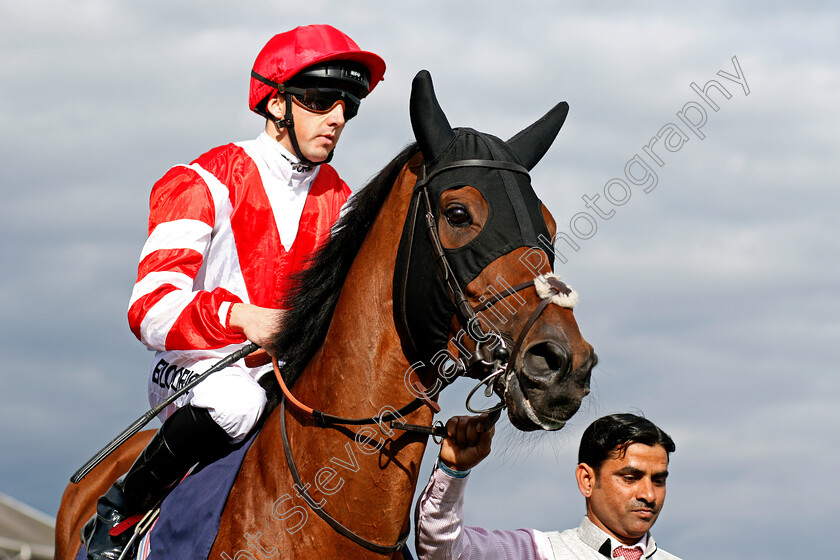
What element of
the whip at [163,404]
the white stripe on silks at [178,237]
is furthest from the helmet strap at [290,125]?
Answer: the whip at [163,404]

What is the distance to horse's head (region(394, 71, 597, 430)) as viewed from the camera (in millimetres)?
2566

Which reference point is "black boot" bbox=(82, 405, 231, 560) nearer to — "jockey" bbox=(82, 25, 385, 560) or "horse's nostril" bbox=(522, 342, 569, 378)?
"jockey" bbox=(82, 25, 385, 560)

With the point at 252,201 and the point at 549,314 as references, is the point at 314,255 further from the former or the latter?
the point at 549,314

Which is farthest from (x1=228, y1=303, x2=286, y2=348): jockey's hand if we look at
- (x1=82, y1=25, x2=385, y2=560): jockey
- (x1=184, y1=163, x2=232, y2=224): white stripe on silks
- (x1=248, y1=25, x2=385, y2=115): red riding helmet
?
(x1=248, y1=25, x2=385, y2=115): red riding helmet

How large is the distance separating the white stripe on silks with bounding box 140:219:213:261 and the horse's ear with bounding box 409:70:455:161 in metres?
1.01

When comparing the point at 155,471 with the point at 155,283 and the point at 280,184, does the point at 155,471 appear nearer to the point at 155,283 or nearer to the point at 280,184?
the point at 155,283

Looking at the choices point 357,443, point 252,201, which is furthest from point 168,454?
point 252,201

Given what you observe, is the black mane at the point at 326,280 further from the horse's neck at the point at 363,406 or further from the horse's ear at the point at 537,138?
the horse's ear at the point at 537,138

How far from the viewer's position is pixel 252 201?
377 cm

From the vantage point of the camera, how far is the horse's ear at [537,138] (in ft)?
10.6

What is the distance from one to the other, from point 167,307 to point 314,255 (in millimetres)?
562

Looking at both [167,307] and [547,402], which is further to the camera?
[167,307]

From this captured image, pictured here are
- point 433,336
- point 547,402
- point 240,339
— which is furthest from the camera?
point 240,339

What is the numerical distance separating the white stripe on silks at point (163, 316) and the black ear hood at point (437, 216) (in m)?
0.82
